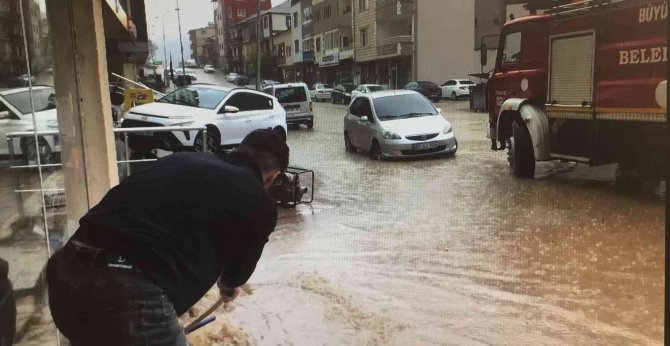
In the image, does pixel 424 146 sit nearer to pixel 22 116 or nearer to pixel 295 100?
pixel 295 100

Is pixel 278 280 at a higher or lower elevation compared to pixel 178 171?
lower

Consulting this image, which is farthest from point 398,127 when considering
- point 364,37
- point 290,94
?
point 364,37

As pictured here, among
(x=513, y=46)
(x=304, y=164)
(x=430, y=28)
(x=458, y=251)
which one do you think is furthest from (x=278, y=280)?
(x=430, y=28)

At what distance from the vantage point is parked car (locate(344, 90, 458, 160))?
40.3 ft

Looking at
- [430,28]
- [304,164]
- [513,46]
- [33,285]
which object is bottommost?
[304,164]

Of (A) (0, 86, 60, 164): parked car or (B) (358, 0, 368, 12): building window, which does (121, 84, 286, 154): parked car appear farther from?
(B) (358, 0, 368, 12): building window

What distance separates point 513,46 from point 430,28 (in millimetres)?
17677

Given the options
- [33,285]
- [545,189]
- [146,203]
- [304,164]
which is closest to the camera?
[146,203]

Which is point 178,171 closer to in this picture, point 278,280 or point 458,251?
point 278,280

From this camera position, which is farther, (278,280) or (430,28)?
(430,28)

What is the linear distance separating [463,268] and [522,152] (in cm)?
474

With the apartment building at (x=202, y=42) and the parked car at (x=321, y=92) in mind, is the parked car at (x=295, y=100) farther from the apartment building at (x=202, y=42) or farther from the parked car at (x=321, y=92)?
the apartment building at (x=202, y=42)

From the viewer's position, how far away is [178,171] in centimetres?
197

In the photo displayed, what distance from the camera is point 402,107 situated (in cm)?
1323
